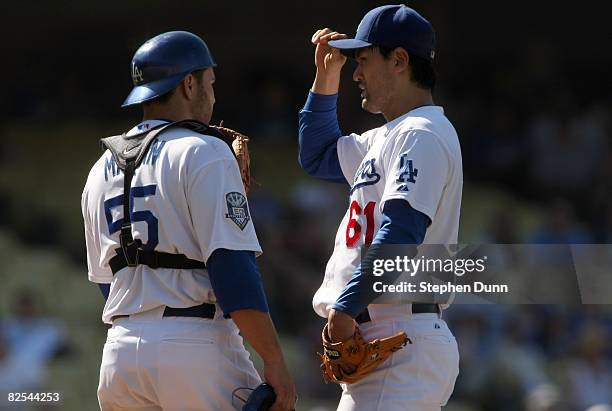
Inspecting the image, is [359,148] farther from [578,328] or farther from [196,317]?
[578,328]

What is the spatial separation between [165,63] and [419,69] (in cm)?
73

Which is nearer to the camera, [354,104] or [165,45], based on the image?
[165,45]

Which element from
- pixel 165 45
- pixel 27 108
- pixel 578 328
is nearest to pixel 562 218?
pixel 578 328

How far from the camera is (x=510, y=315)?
784 centimetres

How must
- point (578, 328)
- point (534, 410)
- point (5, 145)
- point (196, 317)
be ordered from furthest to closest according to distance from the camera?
point (5, 145), point (578, 328), point (534, 410), point (196, 317)

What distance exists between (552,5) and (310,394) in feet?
13.5

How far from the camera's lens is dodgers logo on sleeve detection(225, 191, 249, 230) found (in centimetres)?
292

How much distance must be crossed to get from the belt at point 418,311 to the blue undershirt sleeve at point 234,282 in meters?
0.38

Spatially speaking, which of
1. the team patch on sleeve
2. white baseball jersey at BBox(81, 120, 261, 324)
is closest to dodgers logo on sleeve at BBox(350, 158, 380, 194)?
the team patch on sleeve

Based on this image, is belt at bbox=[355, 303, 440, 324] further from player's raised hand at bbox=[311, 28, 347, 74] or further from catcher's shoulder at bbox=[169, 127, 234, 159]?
player's raised hand at bbox=[311, 28, 347, 74]

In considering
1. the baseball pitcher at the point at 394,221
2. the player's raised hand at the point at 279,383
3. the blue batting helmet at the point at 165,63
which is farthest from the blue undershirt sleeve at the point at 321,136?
the player's raised hand at the point at 279,383

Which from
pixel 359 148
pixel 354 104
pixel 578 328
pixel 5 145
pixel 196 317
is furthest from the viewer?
pixel 5 145

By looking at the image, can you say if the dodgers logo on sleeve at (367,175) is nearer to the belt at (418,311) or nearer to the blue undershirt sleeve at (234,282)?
the belt at (418,311)

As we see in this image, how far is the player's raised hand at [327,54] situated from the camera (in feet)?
11.8
